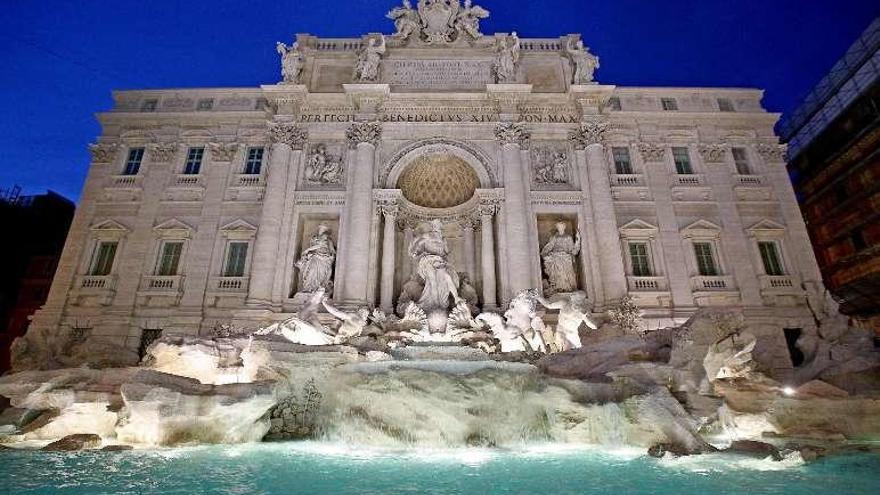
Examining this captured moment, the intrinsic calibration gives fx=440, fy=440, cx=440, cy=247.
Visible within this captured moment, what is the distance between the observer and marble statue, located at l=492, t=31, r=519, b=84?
20.2m

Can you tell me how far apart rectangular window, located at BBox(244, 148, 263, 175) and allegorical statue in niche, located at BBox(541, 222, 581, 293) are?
43.6 feet

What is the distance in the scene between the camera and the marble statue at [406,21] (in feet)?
70.1

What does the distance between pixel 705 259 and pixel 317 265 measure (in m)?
16.1

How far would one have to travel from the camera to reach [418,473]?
6285mm

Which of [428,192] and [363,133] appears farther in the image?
[428,192]

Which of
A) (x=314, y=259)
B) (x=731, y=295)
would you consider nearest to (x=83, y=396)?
(x=314, y=259)

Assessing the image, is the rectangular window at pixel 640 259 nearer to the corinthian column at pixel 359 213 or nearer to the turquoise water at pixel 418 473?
the corinthian column at pixel 359 213

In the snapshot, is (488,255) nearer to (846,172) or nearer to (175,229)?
(175,229)

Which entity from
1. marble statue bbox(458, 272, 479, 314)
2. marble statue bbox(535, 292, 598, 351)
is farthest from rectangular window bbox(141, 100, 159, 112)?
marble statue bbox(535, 292, 598, 351)

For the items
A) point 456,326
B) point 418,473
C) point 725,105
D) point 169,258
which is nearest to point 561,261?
point 456,326

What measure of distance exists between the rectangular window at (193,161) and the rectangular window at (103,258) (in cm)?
433

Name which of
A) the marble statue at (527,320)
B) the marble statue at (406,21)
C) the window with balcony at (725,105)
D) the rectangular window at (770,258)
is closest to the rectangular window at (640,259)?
the rectangular window at (770,258)

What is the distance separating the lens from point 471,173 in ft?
64.3

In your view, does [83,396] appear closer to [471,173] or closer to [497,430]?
[497,430]
